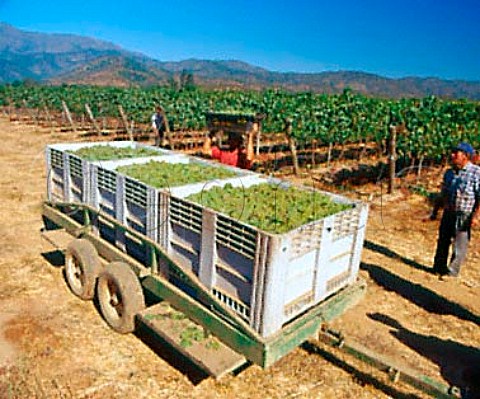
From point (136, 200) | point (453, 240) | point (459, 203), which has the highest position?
point (136, 200)

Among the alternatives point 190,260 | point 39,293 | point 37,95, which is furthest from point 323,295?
point 37,95

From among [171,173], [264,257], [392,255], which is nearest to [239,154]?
[392,255]

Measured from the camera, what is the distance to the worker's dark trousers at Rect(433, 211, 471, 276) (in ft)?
21.4

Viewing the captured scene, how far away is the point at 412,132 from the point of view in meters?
14.7

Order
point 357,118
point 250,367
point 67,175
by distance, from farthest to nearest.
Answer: point 357,118 < point 67,175 < point 250,367

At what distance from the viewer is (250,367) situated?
465 cm

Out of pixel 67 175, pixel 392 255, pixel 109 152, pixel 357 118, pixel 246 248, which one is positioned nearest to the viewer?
pixel 246 248

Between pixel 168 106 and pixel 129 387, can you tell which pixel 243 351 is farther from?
pixel 168 106

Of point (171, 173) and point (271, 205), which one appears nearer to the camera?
point (271, 205)

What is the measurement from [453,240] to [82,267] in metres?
5.63

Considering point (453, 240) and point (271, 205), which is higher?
point (271, 205)

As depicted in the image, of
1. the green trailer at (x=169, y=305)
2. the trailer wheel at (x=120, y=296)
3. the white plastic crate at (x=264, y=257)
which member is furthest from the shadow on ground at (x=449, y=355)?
the trailer wheel at (x=120, y=296)

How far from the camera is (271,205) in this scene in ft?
14.4

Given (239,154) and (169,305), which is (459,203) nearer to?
(239,154)
